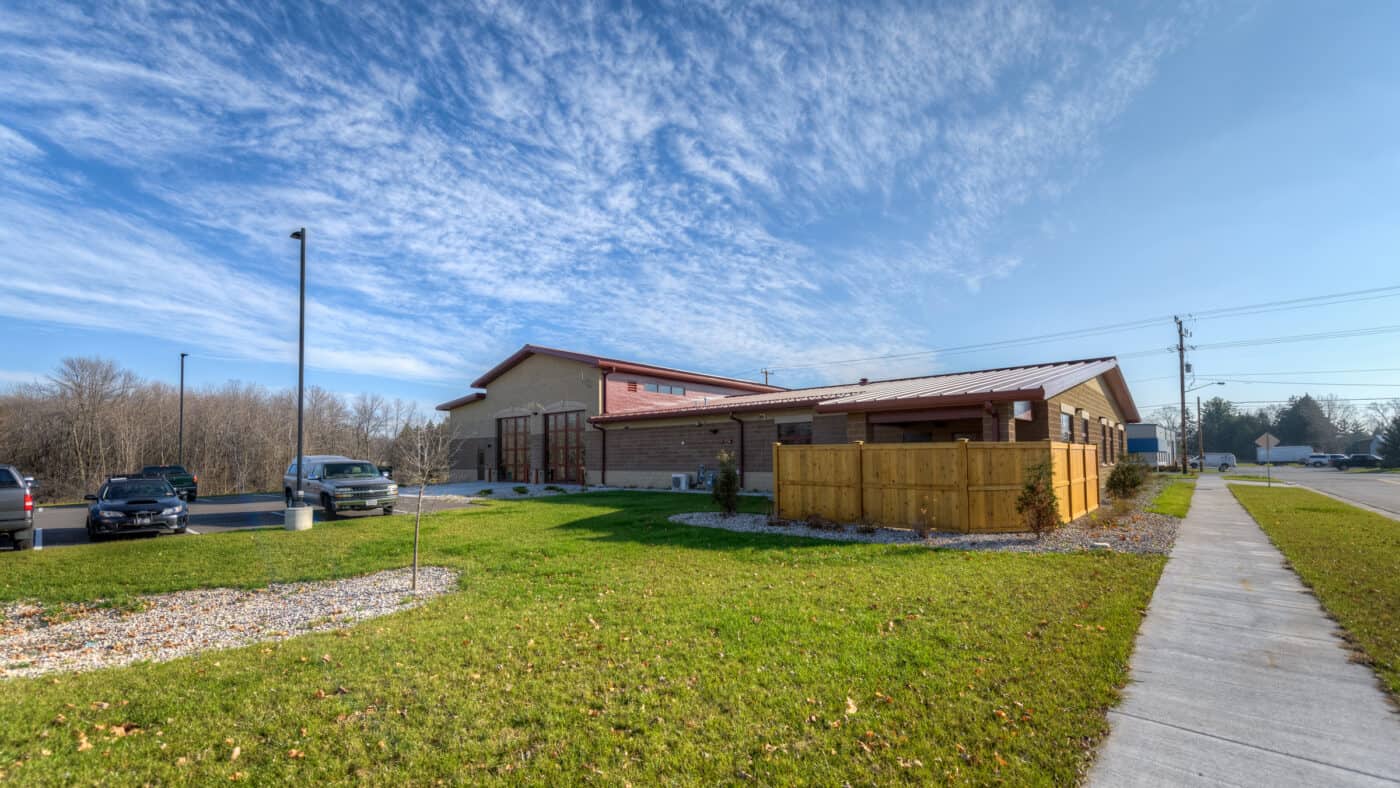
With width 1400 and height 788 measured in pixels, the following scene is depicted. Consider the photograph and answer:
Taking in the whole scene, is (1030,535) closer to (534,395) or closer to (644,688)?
(644,688)

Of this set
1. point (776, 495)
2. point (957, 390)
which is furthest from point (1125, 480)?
point (776, 495)

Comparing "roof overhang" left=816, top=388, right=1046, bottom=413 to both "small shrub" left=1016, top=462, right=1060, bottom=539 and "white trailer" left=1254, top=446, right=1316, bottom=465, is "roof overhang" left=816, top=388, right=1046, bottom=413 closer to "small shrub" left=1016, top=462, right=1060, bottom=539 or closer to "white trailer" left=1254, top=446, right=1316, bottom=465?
"small shrub" left=1016, top=462, right=1060, bottom=539

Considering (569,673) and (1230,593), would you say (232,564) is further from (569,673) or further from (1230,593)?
(1230,593)

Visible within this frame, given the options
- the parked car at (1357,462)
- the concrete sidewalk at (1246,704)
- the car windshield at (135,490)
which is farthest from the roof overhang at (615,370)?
the parked car at (1357,462)

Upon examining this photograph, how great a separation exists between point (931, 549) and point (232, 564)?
11553 mm

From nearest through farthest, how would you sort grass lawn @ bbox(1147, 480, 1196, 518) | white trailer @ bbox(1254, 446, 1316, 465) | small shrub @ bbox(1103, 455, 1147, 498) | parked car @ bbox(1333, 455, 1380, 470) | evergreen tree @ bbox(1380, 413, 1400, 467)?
grass lawn @ bbox(1147, 480, 1196, 518), small shrub @ bbox(1103, 455, 1147, 498), evergreen tree @ bbox(1380, 413, 1400, 467), parked car @ bbox(1333, 455, 1380, 470), white trailer @ bbox(1254, 446, 1316, 465)

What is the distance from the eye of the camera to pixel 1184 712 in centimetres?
432

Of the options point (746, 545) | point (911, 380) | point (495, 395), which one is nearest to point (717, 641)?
point (746, 545)

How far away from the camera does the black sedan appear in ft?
44.5

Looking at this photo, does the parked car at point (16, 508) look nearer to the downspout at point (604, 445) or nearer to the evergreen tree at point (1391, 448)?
the downspout at point (604, 445)

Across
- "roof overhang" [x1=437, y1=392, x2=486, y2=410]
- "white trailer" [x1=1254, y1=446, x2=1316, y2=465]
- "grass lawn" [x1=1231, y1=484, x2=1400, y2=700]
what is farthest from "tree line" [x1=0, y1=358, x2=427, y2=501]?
"white trailer" [x1=1254, y1=446, x2=1316, y2=465]

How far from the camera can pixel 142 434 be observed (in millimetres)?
35562

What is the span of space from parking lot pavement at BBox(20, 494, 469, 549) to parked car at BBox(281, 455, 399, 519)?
435 millimetres

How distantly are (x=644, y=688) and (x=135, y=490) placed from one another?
16086 millimetres
